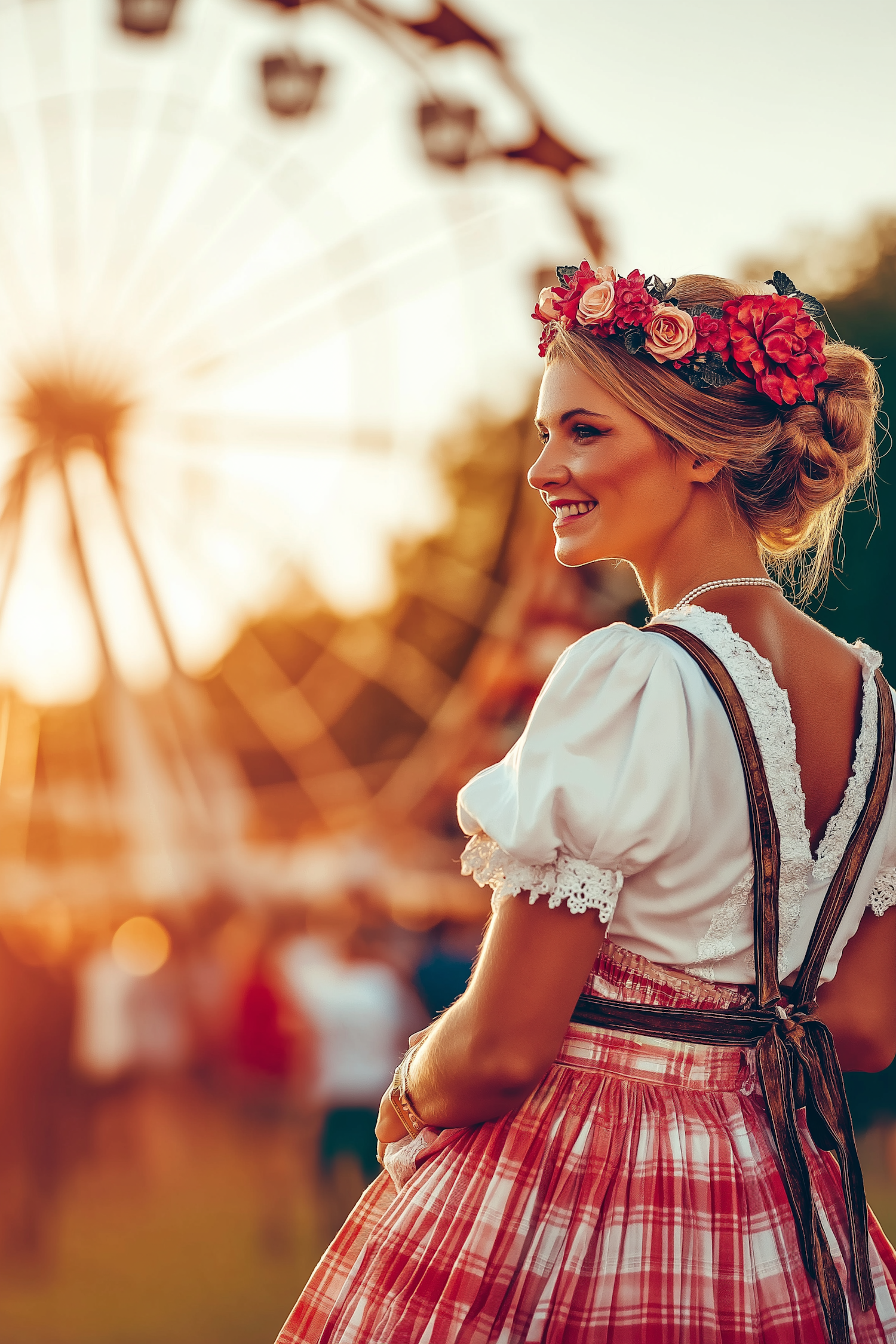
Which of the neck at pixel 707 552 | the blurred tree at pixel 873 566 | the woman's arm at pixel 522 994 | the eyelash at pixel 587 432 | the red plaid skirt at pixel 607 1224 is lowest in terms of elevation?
the red plaid skirt at pixel 607 1224

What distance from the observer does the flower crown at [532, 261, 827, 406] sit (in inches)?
58.8

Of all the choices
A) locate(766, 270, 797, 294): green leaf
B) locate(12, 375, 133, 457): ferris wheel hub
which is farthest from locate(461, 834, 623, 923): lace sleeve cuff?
locate(12, 375, 133, 457): ferris wheel hub

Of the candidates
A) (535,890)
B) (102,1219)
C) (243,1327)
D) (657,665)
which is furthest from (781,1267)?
(102,1219)

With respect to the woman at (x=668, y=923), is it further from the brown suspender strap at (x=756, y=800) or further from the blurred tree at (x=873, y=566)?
the blurred tree at (x=873, y=566)

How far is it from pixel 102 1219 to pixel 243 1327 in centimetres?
165

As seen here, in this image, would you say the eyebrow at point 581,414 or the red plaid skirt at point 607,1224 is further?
the eyebrow at point 581,414

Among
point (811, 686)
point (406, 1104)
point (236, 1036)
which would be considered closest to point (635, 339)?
point (811, 686)

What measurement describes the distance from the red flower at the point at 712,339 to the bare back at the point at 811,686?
269 millimetres

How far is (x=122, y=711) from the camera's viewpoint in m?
8.12

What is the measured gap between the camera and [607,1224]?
1.36m

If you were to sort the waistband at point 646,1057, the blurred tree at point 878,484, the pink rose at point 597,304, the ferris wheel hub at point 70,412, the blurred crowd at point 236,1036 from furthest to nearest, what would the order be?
1. the ferris wheel hub at point 70,412
2. the blurred tree at point 878,484
3. the blurred crowd at point 236,1036
4. the pink rose at point 597,304
5. the waistband at point 646,1057

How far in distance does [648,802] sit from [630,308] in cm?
59

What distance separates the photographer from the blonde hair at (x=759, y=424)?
1.49 metres

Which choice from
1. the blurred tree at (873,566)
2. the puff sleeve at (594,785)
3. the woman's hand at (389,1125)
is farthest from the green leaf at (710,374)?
the blurred tree at (873,566)
